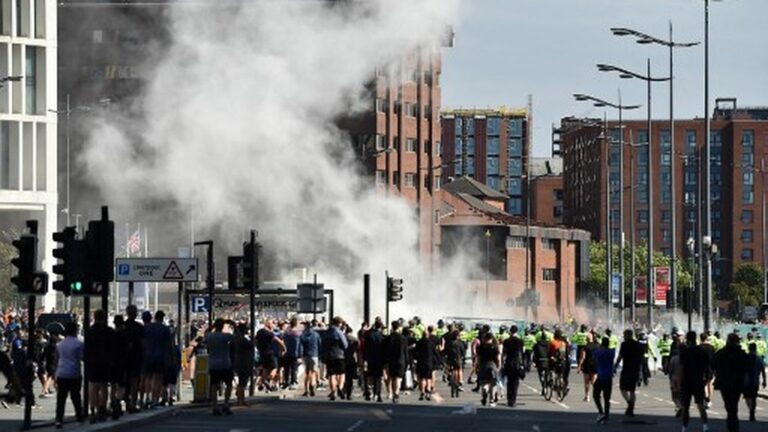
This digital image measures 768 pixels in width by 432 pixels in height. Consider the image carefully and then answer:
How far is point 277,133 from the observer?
10638 cm

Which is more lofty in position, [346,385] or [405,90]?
[405,90]

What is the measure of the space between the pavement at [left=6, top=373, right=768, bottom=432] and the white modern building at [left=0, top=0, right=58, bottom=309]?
53194mm

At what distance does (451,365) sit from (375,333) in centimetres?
420

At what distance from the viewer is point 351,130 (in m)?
→ 116

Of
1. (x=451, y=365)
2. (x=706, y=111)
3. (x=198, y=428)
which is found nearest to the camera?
(x=198, y=428)

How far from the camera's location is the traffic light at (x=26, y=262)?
1288 inches

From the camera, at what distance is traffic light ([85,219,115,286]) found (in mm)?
35469

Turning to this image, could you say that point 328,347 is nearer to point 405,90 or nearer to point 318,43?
point 318,43

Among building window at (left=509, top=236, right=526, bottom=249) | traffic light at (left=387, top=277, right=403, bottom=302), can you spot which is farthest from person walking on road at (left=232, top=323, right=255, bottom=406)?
building window at (left=509, top=236, right=526, bottom=249)

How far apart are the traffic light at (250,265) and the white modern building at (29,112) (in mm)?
55575

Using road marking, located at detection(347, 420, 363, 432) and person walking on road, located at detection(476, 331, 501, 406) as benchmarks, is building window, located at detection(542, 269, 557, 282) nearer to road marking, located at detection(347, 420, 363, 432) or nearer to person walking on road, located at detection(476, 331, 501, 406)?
person walking on road, located at detection(476, 331, 501, 406)

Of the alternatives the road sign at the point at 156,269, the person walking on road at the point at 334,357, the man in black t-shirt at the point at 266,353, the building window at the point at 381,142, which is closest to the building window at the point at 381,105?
the building window at the point at 381,142

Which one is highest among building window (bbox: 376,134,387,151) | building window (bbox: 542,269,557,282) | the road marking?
building window (bbox: 376,134,387,151)

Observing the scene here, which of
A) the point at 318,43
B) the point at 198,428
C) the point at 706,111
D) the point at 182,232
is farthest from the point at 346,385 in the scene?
the point at 182,232
